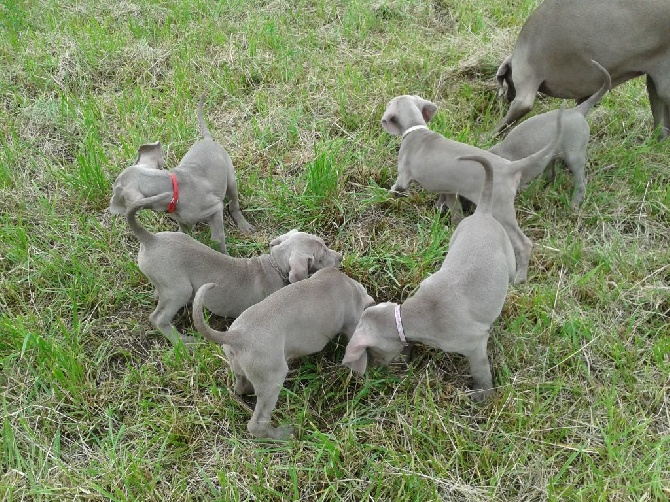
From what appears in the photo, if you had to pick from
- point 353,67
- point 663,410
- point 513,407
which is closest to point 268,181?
point 353,67

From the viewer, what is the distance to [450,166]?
13.0 ft

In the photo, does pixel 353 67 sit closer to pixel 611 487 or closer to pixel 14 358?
pixel 14 358

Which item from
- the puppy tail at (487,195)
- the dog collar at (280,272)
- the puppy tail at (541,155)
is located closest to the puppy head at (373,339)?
the dog collar at (280,272)

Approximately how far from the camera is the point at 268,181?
4578 millimetres

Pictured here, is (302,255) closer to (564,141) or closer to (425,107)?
(425,107)

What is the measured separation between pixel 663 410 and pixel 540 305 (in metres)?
0.82

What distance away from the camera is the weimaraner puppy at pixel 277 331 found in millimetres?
2920

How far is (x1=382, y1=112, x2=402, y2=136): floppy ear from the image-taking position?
14.6ft

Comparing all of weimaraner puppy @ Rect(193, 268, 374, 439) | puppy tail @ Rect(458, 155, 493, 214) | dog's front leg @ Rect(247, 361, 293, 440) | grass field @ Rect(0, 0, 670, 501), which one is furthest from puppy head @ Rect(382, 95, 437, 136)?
dog's front leg @ Rect(247, 361, 293, 440)

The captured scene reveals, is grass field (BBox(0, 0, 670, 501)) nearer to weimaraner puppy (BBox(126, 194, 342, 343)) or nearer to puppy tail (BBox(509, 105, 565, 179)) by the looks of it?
weimaraner puppy (BBox(126, 194, 342, 343))

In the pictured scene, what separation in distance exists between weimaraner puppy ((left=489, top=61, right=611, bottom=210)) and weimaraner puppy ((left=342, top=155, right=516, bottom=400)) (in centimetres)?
114

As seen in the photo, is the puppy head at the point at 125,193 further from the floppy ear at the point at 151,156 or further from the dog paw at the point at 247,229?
the dog paw at the point at 247,229

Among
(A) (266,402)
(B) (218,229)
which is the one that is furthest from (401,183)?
(A) (266,402)

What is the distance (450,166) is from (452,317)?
129 centimetres
